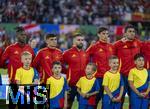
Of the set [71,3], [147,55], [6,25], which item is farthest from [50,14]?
[147,55]

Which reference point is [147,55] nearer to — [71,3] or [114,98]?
[114,98]

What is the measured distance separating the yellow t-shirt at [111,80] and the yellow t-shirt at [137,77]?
0.26 meters

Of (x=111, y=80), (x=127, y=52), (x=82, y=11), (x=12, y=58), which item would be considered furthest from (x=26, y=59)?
(x=82, y=11)

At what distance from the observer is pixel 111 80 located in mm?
10492

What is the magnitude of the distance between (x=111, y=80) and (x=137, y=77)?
0.52 meters

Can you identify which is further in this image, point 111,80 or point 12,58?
point 12,58

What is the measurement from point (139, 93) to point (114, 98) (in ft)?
1.64

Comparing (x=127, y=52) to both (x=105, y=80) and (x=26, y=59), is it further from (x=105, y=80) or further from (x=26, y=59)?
(x=26, y=59)

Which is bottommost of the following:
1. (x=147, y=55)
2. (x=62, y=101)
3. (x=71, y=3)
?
(x=62, y=101)

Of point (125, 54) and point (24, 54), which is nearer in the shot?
point (24, 54)

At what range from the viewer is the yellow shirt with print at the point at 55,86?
33.6ft

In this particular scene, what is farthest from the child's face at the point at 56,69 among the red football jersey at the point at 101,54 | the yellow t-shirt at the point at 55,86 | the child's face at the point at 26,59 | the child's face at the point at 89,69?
the red football jersey at the point at 101,54

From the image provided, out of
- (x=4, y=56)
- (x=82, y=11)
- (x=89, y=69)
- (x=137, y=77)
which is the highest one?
(x=82, y=11)

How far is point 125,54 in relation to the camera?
37.7ft
